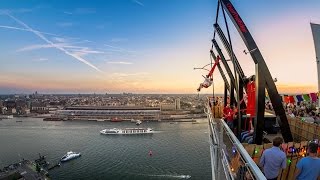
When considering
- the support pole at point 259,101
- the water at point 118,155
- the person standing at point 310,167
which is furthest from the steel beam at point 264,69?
the water at point 118,155

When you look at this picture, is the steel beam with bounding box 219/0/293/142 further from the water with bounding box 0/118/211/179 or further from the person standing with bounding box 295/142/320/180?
the water with bounding box 0/118/211/179

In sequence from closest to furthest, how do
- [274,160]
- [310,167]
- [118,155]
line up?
1. [310,167]
2. [274,160]
3. [118,155]

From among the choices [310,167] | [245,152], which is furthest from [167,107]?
[245,152]

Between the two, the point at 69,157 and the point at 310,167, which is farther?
the point at 69,157

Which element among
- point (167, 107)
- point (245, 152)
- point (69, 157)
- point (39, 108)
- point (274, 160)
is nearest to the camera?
point (245, 152)

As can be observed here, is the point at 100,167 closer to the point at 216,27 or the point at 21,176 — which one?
the point at 21,176

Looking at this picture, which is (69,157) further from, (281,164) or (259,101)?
(281,164)

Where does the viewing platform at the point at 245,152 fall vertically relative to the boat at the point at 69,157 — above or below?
above

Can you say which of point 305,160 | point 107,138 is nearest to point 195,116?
point 107,138

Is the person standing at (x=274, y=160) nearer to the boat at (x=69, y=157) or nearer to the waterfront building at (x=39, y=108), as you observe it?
the boat at (x=69, y=157)
